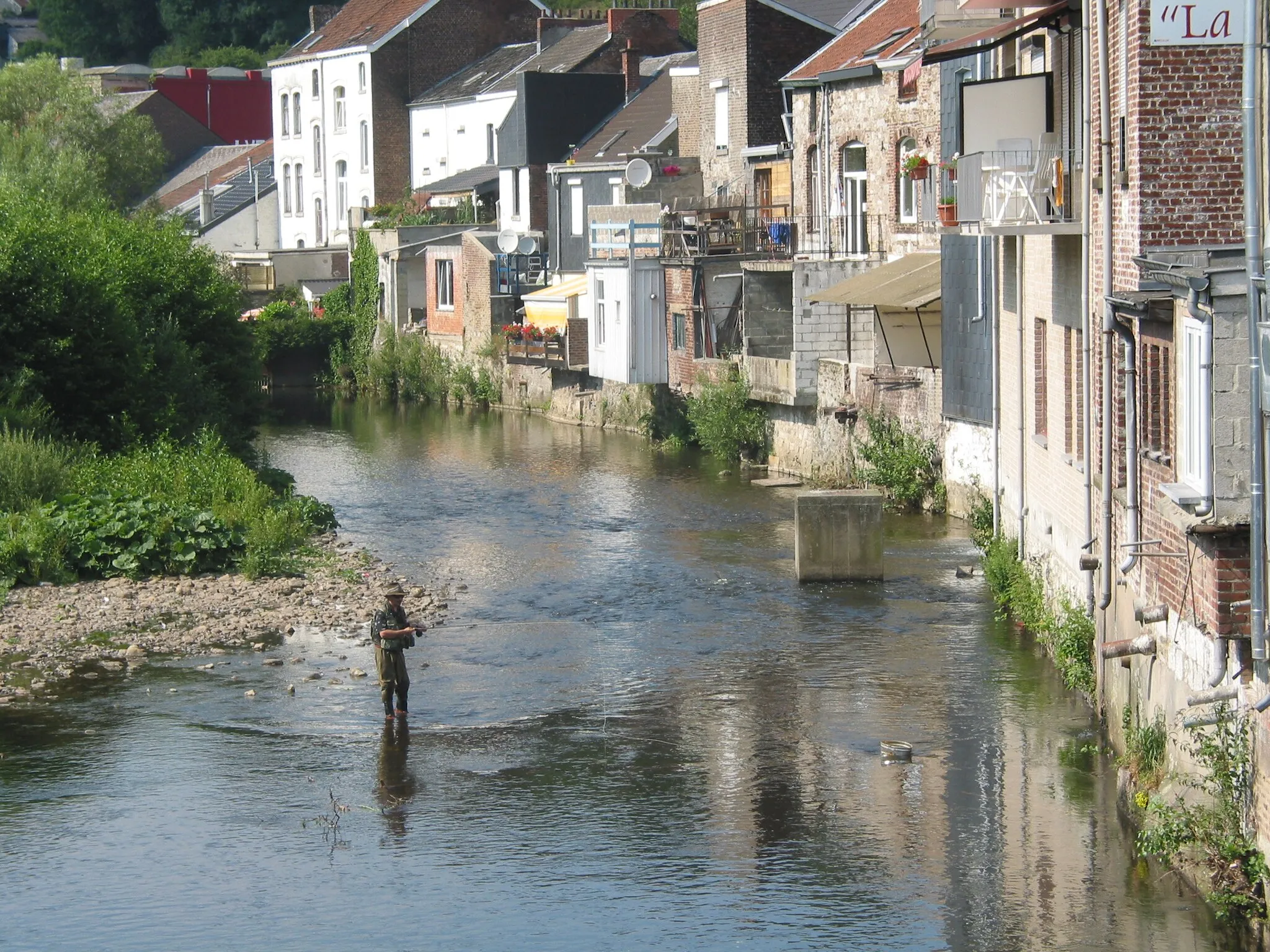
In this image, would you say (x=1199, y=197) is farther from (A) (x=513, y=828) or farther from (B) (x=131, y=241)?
(B) (x=131, y=241)

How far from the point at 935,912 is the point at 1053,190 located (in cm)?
866

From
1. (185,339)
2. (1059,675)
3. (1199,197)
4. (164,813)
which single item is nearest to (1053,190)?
(1199,197)

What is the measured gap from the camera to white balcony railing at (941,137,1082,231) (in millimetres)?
18094

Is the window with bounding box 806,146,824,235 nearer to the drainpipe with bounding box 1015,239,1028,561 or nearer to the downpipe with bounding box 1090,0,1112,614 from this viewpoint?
the drainpipe with bounding box 1015,239,1028,561

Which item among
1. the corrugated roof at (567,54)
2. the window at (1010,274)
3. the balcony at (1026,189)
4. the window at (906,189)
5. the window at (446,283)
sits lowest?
the window at (1010,274)

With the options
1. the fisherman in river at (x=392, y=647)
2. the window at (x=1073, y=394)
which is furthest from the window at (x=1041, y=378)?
the fisherman in river at (x=392, y=647)

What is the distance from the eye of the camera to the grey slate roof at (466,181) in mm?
60844

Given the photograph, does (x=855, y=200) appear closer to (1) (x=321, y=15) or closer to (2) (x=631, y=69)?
(2) (x=631, y=69)

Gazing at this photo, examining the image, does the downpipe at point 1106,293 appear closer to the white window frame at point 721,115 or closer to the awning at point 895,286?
the awning at point 895,286

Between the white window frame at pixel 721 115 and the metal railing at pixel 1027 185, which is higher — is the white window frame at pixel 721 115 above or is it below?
above

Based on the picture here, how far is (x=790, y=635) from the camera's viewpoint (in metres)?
21.1

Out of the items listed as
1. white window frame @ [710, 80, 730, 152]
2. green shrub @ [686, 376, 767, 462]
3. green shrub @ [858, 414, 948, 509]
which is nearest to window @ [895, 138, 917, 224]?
green shrub @ [686, 376, 767, 462]

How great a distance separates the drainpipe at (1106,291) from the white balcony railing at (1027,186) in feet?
5.20

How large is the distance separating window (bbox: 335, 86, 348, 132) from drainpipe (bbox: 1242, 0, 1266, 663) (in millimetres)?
61486
